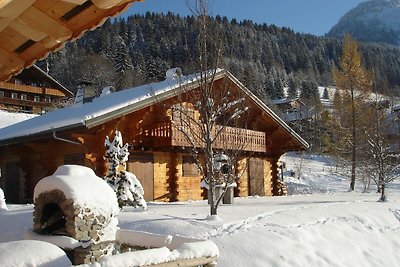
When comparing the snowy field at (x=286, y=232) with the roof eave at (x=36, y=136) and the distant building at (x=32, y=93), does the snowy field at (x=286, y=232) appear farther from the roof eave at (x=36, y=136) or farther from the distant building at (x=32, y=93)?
the distant building at (x=32, y=93)

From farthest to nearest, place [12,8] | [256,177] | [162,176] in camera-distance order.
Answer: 1. [256,177]
2. [162,176]
3. [12,8]

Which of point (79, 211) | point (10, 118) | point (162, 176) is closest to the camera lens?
point (79, 211)

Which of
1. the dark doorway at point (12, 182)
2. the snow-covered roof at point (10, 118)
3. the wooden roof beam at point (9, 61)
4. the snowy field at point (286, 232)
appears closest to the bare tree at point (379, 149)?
the snowy field at point (286, 232)

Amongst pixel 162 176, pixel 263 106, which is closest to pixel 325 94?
pixel 263 106

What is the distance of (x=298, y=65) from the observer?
384 feet

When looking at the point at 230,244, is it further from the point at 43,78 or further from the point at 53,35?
the point at 43,78

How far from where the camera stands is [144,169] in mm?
17375

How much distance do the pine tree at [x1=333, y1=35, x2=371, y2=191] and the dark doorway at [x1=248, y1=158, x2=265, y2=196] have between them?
23.5 ft

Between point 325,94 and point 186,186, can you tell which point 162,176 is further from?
point 325,94

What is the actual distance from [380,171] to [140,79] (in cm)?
4587

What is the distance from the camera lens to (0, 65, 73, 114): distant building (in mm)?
51000

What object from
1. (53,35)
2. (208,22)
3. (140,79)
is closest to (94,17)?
(53,35)

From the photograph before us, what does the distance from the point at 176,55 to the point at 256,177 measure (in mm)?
59183

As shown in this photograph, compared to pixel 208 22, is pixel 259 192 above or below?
below
